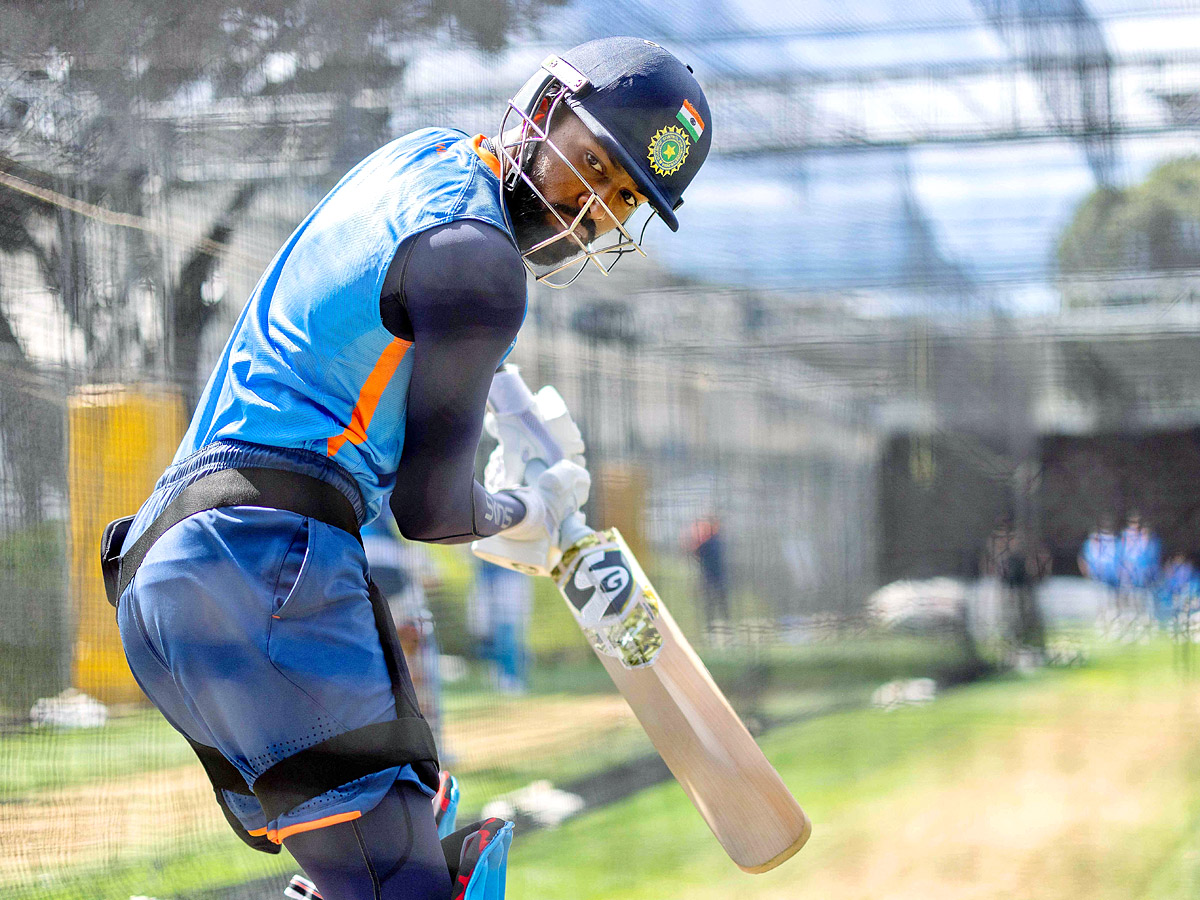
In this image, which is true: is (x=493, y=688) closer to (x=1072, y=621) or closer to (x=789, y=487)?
(x=789, y=487)

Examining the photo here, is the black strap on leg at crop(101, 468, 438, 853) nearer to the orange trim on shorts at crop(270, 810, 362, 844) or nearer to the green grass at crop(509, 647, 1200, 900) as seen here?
the orange trim on shorts at crop(270, 810, 362, 844)

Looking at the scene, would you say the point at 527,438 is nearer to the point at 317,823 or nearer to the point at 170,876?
the point at 317,823

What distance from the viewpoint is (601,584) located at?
61.8 inches

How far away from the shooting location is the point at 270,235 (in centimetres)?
232

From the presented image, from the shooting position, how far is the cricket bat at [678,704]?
5.20 feet

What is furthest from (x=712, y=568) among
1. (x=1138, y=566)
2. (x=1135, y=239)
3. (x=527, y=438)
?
(x=1135, y=239)

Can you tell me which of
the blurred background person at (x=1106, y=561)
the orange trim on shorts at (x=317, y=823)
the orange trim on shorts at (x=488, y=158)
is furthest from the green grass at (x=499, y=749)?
the orange trim on shorts at (x=488, y=158)

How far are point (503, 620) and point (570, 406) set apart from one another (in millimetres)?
552

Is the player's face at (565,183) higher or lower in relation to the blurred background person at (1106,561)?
higher

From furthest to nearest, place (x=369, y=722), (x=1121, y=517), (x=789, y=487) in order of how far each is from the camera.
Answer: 1. (x=789, y=487)
2. (x=1121, y=517)
3. (x=369, y=722)

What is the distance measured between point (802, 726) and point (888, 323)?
940mm

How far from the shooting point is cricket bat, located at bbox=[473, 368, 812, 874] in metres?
1.58

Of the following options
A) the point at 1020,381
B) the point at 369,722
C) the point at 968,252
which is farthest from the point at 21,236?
the point at 1020,381

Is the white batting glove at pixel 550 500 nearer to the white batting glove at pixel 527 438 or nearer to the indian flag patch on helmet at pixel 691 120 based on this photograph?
the white batting glove at pixel 527 438
